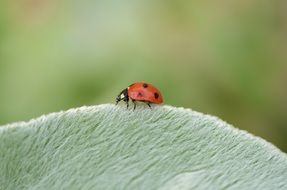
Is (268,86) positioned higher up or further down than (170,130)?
higher up

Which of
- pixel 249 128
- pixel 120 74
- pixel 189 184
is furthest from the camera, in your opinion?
pixel 249 128

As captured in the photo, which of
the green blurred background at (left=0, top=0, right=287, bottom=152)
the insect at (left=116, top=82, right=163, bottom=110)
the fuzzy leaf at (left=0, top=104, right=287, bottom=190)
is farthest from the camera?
the green blurred background at (left=0, top=0, right=287, bottom=152)

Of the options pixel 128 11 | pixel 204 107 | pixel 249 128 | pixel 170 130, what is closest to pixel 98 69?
pixel 128 11

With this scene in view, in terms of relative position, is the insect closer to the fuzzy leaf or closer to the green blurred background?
the fuzzy leaf

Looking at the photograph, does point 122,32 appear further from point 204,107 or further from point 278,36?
point 278,36

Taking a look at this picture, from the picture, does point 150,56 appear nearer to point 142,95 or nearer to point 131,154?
point 142,95

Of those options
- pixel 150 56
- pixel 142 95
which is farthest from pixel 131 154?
pixel 150 56

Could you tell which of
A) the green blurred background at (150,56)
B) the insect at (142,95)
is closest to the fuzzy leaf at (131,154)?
the insect at (142,95)

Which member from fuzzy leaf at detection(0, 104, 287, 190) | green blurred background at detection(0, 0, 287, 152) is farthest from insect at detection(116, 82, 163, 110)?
green blurred background at detection(0, 0, 287, 152)
